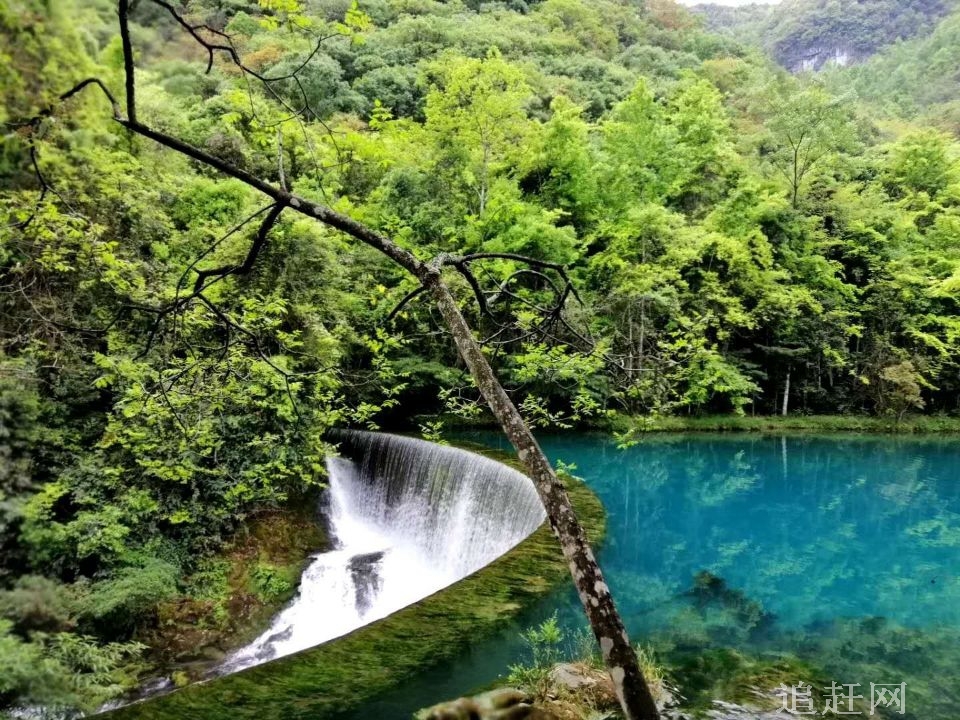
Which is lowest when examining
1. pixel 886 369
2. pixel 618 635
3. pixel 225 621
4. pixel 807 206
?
pixel 225 621

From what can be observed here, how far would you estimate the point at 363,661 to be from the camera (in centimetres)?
323

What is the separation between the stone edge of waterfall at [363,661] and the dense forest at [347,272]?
18.4 inches

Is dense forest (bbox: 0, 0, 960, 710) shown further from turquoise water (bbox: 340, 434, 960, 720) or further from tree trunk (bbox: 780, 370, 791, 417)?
turquoise water (bbox: 340, 434, 960, 720)

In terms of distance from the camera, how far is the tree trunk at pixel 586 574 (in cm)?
162

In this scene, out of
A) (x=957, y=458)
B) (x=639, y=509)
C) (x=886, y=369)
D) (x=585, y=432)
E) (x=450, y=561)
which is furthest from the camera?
(x=886, y=369)

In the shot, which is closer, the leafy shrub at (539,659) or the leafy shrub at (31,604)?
the leafy shrub at (31,604)

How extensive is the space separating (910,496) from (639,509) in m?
5.02

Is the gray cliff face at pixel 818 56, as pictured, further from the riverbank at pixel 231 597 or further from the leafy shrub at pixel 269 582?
the leafy shrub at pixel 269 582

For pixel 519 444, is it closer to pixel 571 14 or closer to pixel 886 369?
pixel 886 369

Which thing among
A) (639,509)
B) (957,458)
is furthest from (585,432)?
(957,458)

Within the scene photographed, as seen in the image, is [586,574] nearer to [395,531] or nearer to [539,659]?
[539,659]

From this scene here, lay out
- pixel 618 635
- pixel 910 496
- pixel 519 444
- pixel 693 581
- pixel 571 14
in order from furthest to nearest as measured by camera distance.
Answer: pixel 571 14
pixel 910 496
pixel 693 581
pixel 519 444
pixel 618 635

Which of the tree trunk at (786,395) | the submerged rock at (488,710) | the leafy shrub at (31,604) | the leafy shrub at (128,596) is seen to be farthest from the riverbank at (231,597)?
the tree trunk at (786,395)

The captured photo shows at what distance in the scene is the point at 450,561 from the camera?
7.87 metres
